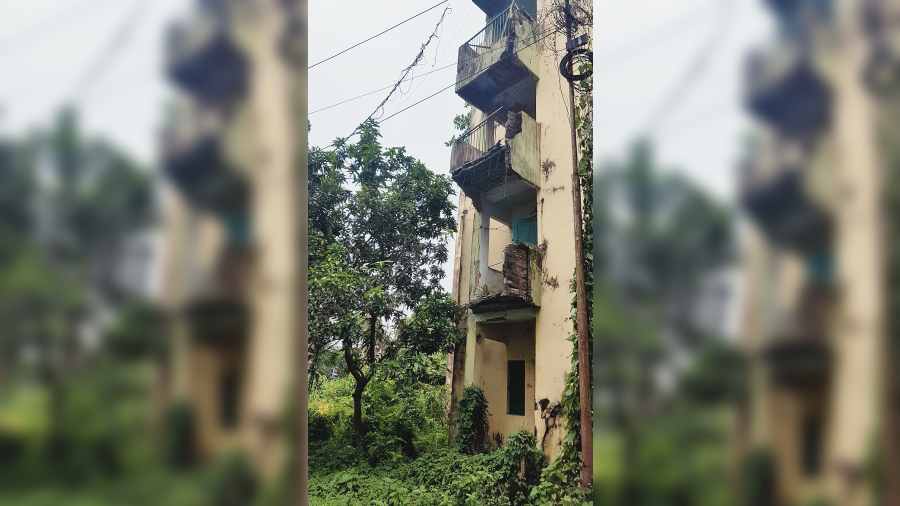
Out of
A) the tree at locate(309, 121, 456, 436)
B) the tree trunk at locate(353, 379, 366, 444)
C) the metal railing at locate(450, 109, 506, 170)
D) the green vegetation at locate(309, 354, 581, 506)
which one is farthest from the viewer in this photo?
the metal railing at locate(450, 109, 506, 170)

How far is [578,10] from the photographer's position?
4.93m
